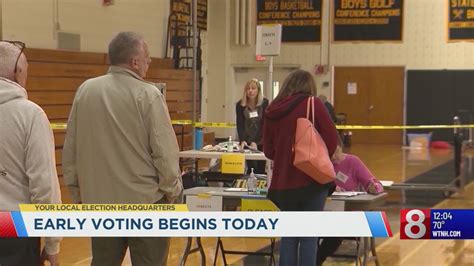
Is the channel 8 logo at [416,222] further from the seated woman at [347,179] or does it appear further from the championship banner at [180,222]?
the seated woman at [347,179]

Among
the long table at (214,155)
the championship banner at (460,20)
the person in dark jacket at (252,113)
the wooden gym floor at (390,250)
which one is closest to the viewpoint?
the wooden gym floor at (390,250)

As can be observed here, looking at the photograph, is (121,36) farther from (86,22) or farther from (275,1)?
(275,1)

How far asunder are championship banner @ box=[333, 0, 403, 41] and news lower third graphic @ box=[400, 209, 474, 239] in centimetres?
1799

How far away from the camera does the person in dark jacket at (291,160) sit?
468 centimetres

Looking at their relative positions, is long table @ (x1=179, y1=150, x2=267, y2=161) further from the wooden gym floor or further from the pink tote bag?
the pink tote bag

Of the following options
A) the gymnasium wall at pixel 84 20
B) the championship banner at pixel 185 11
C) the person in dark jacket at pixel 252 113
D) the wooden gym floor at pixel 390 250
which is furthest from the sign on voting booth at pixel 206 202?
the championship banner at pixel 185 11

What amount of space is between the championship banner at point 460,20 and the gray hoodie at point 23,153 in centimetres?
1912

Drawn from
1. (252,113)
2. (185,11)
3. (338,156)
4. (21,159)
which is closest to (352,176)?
(338,156)

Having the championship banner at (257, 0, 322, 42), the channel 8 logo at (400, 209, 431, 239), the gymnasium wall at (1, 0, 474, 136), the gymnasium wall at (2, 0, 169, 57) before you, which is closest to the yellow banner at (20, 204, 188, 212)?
the channel 8 logo at (400, 209, 431, 239)

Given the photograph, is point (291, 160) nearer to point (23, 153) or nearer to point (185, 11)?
point (23, 153)

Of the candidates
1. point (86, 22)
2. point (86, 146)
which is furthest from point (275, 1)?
point (86, 146)

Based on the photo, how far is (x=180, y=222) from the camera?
3.55 metres

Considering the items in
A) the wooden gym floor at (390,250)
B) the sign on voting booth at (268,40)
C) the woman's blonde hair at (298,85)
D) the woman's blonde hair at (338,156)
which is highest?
→ the sign on voting booth at (268,40)

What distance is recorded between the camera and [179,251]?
7.06 m
